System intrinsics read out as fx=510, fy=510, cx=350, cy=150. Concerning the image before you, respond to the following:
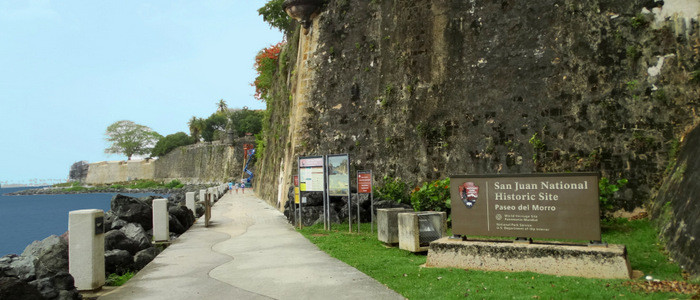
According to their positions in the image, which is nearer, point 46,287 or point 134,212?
point 46,287

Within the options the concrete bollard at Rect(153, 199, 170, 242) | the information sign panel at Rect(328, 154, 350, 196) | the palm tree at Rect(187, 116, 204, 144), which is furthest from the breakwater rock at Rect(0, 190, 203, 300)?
Answer: the palm tree at Rect(187, 116, 204, 144)

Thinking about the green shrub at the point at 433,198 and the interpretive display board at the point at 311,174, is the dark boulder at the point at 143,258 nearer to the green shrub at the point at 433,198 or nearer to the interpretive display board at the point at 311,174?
the interpretive display board at the point at 311,174

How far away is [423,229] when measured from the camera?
992cm

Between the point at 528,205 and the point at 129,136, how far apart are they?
4226 inches

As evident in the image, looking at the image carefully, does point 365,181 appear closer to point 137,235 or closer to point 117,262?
point 137,235

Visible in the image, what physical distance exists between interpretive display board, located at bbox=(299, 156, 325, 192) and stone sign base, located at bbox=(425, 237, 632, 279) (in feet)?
19.4

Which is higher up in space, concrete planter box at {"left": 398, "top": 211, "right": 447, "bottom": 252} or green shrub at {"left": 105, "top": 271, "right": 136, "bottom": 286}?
concrete planter box at {"left": 398, "top": 211, "right": 447, "bottom": 252}

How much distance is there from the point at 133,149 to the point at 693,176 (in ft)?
357

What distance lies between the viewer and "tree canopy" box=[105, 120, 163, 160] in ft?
341

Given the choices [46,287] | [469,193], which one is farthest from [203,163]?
[46,287]

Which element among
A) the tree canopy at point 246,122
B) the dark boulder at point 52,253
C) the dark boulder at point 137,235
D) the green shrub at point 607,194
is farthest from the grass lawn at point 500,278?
the tree canopy at point 246,122

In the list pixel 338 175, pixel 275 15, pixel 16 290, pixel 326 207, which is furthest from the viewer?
pixel 275 15

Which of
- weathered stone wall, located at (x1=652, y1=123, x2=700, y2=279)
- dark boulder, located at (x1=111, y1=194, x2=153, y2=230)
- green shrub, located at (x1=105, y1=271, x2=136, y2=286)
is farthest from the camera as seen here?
dark boulder, located at (x1=111, y1=194, x2=153, y2=230)

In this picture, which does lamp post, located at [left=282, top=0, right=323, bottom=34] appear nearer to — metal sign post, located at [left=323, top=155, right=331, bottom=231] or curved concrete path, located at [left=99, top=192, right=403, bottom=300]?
metal sign post, located at [left=323, top=155, right=331, bottom=231]
